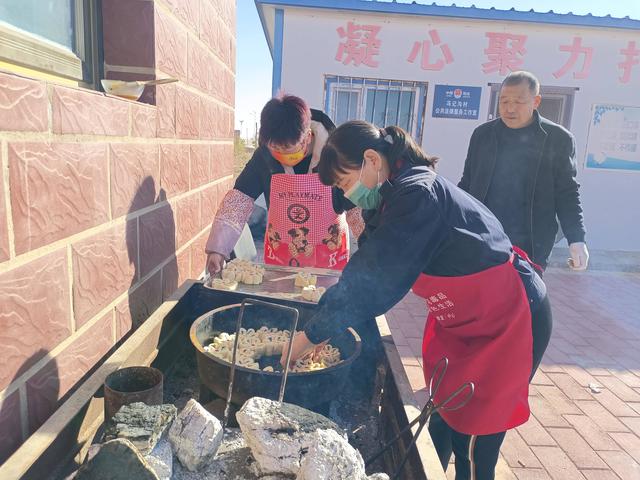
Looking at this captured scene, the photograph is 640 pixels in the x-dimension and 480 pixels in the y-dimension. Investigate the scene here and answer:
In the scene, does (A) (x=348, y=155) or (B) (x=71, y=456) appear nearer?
(B) (x=71, y=456)

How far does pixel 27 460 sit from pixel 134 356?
0.57 m

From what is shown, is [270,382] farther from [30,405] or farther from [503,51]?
[503,51]

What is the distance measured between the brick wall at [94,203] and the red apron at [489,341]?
1.13 meters

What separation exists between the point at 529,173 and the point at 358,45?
4638 mm

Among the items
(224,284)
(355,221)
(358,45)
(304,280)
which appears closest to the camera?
(224,284)

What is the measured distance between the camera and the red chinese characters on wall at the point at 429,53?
7.09 m

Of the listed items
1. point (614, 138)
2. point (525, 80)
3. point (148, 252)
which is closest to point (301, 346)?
point (148, 252)

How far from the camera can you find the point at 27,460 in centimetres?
105

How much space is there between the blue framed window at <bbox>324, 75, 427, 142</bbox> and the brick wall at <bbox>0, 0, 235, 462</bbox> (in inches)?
177

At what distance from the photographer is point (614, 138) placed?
759cm

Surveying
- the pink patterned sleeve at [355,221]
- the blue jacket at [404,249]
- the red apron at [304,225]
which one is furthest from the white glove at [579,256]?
the blue jacket at [404,249]

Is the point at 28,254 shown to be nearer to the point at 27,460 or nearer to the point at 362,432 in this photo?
the point at 27,460

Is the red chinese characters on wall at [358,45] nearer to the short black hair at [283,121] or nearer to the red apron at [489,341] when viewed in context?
the short black hair at [283,121]

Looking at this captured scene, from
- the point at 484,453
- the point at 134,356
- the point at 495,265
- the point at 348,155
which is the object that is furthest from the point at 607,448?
the point at 134,356
